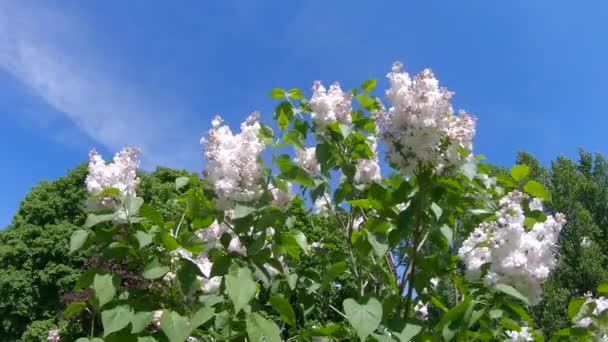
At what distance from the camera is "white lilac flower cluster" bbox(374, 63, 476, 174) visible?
2.19 m

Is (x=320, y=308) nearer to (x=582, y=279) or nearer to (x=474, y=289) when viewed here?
(x=474, y=289)

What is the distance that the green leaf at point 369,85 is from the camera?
271 centimetres

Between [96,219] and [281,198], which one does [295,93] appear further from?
[96,219]

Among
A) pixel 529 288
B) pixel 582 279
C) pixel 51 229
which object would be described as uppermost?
pixel 51 229

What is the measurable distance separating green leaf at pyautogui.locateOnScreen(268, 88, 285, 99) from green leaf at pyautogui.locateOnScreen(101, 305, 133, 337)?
3.58 ft

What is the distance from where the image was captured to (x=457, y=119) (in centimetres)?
224

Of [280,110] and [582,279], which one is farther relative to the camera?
[582,279]

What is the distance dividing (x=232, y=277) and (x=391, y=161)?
73 cm

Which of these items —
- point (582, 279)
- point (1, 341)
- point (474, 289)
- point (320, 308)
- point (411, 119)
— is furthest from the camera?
point (1, 341)

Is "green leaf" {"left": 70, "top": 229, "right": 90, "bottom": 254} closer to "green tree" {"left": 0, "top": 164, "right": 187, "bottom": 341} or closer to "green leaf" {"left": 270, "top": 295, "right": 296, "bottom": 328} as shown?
"green leaf" {"left": 270, "top": 295, "right": 296, "bottom": 328}

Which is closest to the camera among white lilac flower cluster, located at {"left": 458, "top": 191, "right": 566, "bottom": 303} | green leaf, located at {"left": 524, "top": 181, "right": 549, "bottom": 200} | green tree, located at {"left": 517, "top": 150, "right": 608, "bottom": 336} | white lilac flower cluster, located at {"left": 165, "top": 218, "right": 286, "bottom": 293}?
white lilac flower cluster, located at {"left": 458, "top": 191, "right": 566, "bottom": 303}

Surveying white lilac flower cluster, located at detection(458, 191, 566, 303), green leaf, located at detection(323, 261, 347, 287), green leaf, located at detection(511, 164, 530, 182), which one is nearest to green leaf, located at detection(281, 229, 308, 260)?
green leaf, located at detection(323, 261, 347, 287)

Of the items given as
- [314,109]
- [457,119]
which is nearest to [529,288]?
[457,119]

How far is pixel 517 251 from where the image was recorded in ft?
7.66
